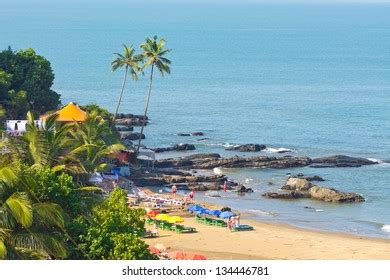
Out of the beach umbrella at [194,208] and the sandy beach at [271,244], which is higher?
the beach umbrella at [194,208]

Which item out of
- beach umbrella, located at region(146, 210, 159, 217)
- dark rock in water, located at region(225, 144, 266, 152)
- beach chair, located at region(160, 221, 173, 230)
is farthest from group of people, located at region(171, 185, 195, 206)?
dark rock in water, located at region(225, 144, 266, 152)

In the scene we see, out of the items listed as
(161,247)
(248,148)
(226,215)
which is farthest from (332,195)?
(161,247)

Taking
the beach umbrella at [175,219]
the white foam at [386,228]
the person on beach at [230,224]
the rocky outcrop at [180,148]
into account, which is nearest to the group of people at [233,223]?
the person on beach at [230,224]

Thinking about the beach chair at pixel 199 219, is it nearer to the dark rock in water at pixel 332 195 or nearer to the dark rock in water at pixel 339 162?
the dark rock in water at pixel 332 195

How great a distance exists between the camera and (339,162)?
254 ft

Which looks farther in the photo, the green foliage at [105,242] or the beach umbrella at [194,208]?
the beach umbrella at [194,208]

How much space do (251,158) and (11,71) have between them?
18.9 m

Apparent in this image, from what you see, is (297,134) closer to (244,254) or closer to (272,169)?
(272,169)

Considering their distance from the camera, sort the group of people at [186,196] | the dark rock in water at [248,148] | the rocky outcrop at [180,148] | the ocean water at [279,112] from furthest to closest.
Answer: the dark rock in water at [248,148]
the rocky outcrop at [180,148]
the ocean water at [279,112]
the group of people at [186,196]

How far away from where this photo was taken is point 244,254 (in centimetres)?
4388

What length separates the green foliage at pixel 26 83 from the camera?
68.9 meters

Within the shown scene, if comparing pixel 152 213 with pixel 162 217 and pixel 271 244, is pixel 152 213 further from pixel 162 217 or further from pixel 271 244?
pixel 271 244

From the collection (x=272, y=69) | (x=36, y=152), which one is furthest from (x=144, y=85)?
(x=36, y=152)

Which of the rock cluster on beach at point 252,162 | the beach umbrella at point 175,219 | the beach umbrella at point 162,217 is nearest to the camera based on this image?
the beach umbrella at point 162,217
